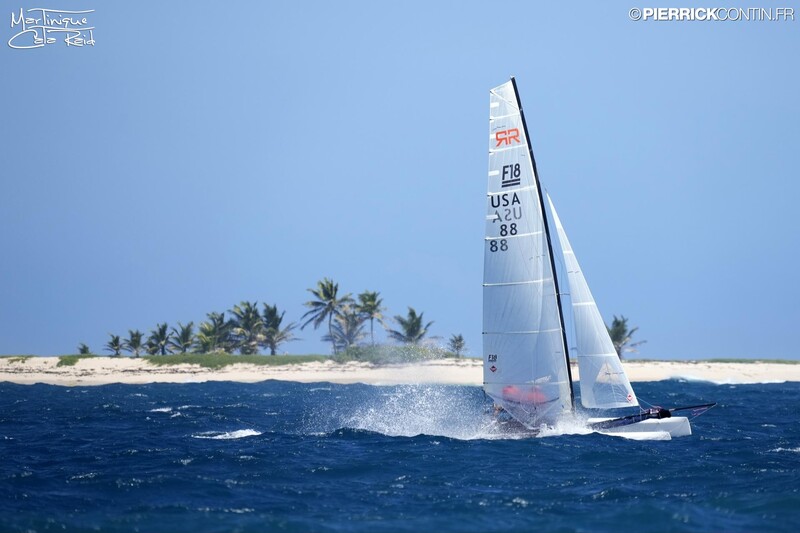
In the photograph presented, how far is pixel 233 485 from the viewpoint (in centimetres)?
2250

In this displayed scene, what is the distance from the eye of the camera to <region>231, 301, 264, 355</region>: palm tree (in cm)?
10000

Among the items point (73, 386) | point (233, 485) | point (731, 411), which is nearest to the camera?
point (233, 485)

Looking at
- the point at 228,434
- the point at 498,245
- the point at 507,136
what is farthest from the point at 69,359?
the point at 507,136

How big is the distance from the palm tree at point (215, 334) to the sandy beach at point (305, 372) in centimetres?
1356

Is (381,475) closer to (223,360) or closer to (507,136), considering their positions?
(507,136)

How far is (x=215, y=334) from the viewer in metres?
101

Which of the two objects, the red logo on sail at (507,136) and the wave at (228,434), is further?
the wave at (228,434)

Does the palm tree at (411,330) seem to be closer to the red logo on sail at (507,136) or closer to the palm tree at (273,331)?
the palm tree at (273,331)

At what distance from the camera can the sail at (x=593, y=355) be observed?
100 ft

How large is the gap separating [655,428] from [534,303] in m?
5.97

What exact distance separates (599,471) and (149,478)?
12.2m

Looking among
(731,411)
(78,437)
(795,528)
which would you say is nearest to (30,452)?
(78,437)

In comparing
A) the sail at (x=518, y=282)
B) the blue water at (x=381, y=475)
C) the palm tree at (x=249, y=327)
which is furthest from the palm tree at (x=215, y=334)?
the sail at (x=518, y=282)

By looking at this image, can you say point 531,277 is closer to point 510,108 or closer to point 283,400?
point 510,108
